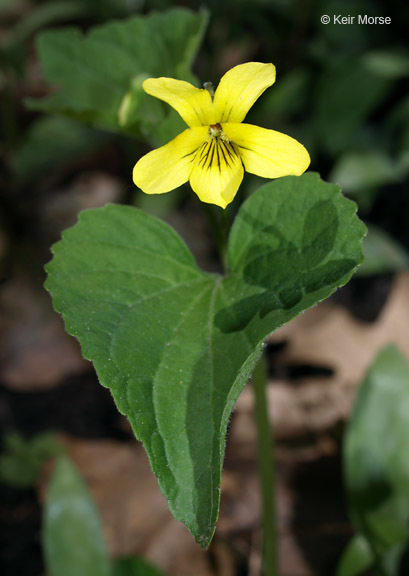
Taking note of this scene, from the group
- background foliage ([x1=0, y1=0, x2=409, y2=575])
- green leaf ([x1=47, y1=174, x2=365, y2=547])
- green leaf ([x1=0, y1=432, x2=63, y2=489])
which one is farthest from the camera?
green leaf ([x1=0, y1=432, x2=63, y2=489])

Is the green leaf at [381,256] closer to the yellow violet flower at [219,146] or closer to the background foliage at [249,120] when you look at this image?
the background foliage at [249,120]

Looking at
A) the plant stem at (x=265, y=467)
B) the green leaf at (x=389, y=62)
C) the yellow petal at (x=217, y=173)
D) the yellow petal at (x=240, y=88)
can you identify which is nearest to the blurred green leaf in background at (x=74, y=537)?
the plant stem at (x=265, y=467)

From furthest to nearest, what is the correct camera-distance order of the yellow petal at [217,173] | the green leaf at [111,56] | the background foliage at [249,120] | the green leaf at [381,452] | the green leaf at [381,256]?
the green leaf at [381,256]
the background foliage at [249,120]
the green leaf at [381,452]
the green leaf at [111,56]
the yellow petal at [217,173]

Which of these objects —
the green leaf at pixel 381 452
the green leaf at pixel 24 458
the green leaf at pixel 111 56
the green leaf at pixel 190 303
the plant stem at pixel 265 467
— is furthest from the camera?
the green leaf at pixel 24 458

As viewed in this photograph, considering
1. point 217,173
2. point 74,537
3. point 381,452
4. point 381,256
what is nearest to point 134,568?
point 74,537

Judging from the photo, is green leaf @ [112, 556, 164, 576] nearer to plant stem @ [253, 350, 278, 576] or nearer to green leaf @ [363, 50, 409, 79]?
plant stem @ [253, 350, 278, 576]

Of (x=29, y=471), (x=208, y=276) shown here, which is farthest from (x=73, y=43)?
(x=29, y=471)

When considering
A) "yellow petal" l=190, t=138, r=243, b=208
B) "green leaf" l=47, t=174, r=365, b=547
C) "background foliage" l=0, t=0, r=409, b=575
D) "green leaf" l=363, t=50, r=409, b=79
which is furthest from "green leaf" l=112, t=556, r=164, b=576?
"green leaf" l=363, t=50, r=409, b=79
